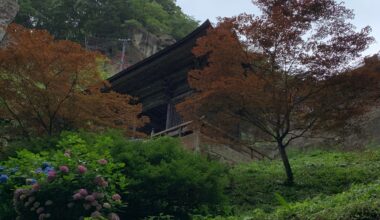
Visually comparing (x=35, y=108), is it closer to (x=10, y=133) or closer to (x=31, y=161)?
(x=10, y=133)

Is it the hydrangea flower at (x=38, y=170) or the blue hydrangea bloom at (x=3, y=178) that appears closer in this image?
the hydrangea flower at (x=38, y=170)

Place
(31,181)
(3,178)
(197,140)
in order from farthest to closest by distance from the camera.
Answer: (197,140) → (3,178) → (31,181)

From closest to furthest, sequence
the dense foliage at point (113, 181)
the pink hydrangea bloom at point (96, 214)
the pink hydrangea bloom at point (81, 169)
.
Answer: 1. the pink hydrangea bloom at point (96, 214)
2. the dense foliage at point (113, 181)
3. the pink hydrangea bloom at point (81, 169)

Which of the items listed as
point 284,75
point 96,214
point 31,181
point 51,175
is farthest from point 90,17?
point 96,214

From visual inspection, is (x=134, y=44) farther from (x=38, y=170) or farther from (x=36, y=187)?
(x=36, y=187)

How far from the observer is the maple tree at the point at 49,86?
1484cm

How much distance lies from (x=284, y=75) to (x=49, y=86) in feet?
19.4

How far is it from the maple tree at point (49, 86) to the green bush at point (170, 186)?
458cm

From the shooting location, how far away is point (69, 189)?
856 cm

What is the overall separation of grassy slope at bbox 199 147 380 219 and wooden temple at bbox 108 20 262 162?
2.09 meters

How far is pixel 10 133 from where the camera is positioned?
16078 mm

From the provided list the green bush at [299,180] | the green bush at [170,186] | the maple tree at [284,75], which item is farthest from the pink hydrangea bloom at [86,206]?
the maple tree at [284,75]

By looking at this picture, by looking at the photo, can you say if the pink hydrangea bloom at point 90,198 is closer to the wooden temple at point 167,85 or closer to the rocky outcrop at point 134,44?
the wooden temple at point 167,85

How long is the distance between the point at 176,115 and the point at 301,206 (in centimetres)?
1498
